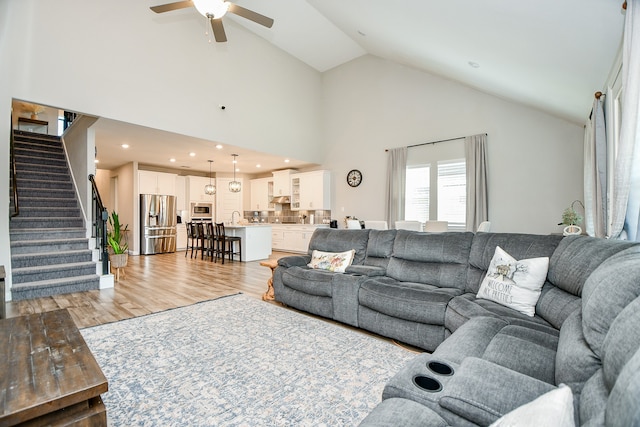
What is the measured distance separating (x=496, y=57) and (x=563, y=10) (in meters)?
1.59

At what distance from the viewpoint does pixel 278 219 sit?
33.5 ft

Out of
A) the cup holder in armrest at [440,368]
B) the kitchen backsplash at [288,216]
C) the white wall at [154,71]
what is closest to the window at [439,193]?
the kitchen backsplash at [288,216]

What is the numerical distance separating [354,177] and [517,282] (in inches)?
240

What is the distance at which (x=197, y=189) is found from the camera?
9953 mm

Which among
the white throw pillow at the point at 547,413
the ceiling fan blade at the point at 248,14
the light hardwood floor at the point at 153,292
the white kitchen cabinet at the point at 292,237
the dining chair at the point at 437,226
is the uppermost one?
the ceiling fan blade at the point at 248,14

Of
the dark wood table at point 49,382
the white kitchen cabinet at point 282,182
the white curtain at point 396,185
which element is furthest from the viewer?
the white kitchen cabinet at point 282,182

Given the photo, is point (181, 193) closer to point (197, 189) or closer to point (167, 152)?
point (197, 189)

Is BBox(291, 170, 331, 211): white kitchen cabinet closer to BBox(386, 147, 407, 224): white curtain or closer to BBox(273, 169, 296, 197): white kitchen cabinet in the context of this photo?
BBox(273, 169, 296, 197): white kitchen cabinet

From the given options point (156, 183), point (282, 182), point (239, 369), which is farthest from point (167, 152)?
point (239, 369)

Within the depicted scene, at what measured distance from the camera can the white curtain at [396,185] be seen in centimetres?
711

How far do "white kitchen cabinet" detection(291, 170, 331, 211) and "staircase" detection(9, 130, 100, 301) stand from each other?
520 cm

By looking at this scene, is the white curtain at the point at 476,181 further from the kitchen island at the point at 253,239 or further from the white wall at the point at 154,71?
the kitchen island at the point at 253,239

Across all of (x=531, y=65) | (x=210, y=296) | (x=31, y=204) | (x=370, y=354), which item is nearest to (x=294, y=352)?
(x=370, y=354)

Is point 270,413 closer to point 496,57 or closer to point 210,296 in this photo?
point 210,296
